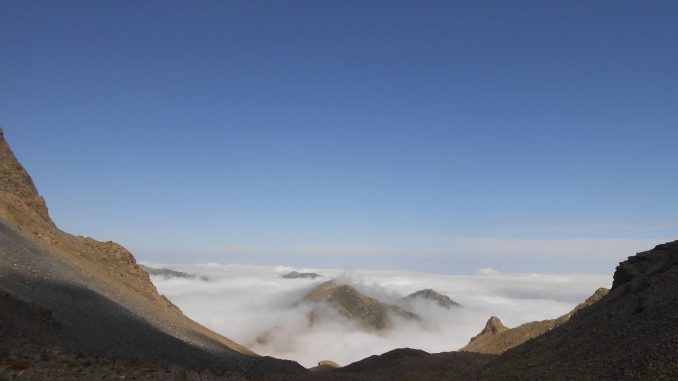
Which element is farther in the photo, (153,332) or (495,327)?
(495,327)

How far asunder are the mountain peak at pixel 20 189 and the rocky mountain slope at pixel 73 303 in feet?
0.43

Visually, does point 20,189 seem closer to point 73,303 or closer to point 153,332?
point 73,303

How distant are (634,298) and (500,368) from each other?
9852 mm

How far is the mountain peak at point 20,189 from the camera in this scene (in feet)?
178

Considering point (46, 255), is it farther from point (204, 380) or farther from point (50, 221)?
point (204, 380)

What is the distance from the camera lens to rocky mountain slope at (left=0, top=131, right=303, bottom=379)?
83.7 feet

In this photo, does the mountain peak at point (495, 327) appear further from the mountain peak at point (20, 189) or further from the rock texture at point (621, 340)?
the mountain peak at point (20, 189)

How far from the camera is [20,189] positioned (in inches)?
2306

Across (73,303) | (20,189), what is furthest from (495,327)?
(20,189)

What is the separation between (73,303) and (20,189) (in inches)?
1186

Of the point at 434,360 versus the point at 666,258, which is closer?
the point at 666,258

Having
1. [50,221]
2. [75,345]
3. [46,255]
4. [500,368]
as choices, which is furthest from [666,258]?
[50,221]

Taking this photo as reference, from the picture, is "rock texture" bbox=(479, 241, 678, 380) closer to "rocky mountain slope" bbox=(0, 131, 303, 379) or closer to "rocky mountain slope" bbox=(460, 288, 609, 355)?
"rocky mountain slope" bbox=(460, 288, 609, 355)

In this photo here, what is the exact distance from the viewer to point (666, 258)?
3691 centimetres
